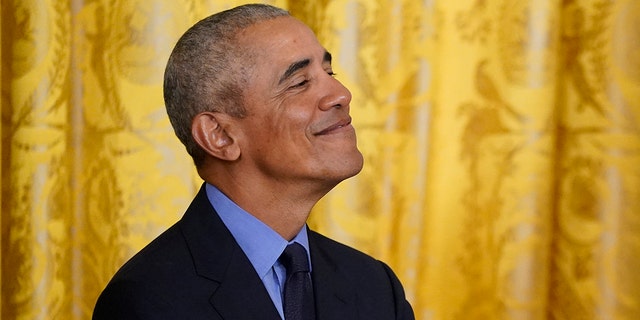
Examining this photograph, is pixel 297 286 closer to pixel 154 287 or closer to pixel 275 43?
pixel 154 287

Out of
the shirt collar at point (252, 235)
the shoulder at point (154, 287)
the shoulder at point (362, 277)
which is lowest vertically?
the shoulder at point (362, 277)

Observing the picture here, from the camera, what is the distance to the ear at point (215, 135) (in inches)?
55.5

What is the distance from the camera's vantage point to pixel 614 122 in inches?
80.9

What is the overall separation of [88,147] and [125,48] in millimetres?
221

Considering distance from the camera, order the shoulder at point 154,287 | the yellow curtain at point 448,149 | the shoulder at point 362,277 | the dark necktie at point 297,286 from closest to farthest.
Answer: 1. the shoulder at point 154,287
2. the dark necktie at point 297,286
3. the shoulder at point 362,277
4. the yellow curtain at point 448,149

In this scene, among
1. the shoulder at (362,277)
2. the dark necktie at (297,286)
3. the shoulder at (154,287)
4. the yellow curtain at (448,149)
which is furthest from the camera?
the yellow curtain at (448,149)

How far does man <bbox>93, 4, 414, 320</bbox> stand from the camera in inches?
53.0

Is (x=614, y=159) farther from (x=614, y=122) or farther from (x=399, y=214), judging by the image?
(x=399, y=214)

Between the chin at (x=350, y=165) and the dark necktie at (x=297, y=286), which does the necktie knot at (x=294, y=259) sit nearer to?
the dark necktie at (x=297, y=286)

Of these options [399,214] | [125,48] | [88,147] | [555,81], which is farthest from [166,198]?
[555,81]

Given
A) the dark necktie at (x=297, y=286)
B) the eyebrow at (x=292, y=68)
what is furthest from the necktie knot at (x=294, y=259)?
the eyebrow at (x=292, y=68)

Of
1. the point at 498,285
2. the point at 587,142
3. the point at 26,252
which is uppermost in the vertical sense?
the point at 587,142

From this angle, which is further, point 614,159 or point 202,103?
point 614,159

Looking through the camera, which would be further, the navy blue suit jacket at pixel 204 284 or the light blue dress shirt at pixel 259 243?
the light blue dress shirt at pixel 259 243
